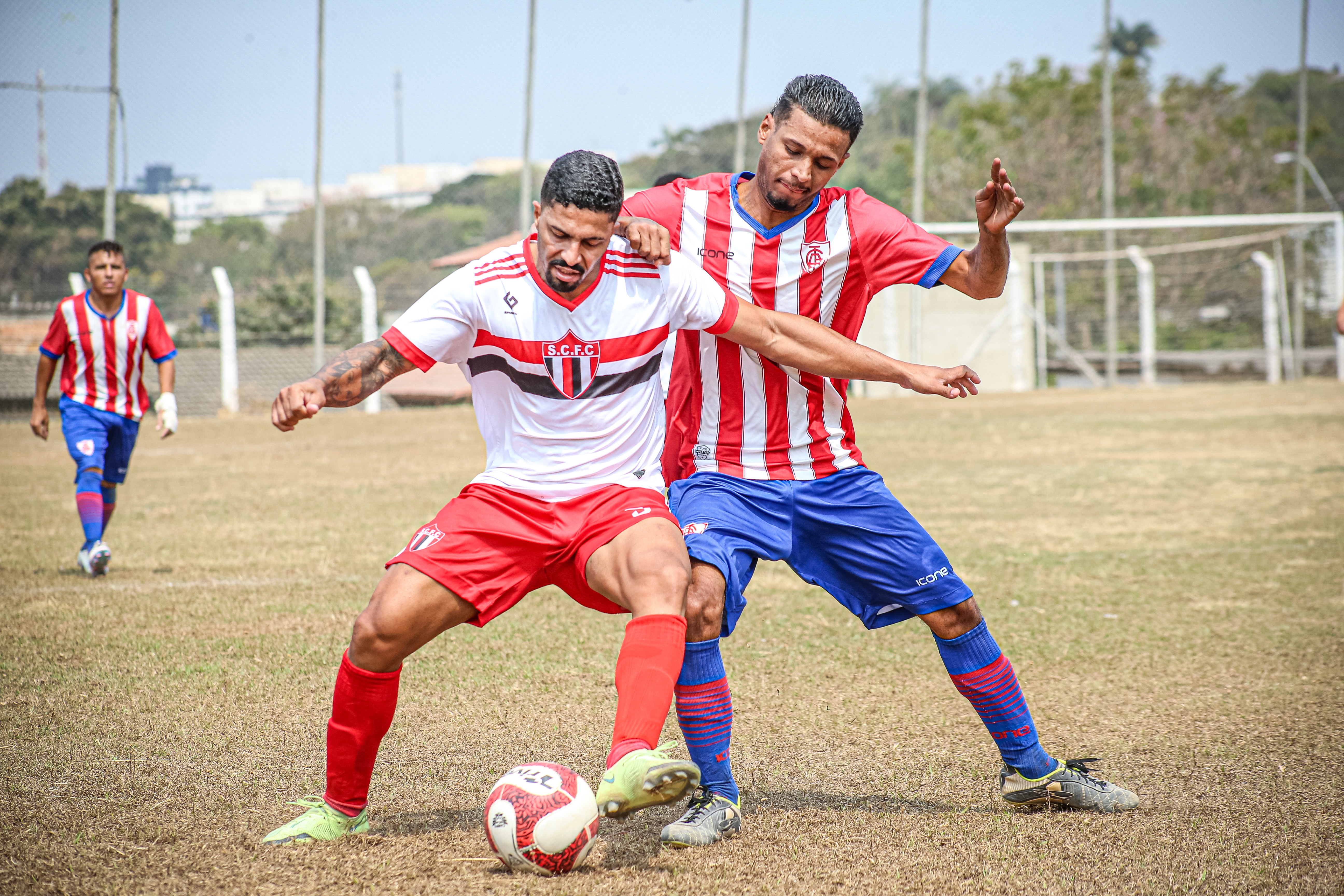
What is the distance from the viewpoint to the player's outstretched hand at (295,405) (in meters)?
3.29

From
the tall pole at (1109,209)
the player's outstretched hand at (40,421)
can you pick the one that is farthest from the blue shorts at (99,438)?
the tall pole at (1109,209)

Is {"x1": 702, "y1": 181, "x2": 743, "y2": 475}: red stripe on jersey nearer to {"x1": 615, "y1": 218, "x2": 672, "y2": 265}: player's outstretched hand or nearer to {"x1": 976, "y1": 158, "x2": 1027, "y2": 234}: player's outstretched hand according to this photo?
{"x1": 615, "y1": 218, "x2": 672, "y2": 265}: player's outstretched hand

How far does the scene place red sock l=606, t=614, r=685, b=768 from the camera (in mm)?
3244

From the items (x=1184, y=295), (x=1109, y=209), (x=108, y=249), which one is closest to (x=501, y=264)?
(x=108, y=249)

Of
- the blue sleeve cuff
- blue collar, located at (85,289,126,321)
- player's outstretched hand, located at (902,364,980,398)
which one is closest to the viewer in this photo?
player's outstretched hand, located at (902,364,980,398)

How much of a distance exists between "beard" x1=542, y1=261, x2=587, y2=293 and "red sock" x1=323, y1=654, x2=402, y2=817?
127cm

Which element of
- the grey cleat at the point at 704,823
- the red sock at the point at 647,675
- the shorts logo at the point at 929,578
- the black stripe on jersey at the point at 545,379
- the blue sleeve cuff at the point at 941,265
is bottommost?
the grey cleat at the point at 704,823

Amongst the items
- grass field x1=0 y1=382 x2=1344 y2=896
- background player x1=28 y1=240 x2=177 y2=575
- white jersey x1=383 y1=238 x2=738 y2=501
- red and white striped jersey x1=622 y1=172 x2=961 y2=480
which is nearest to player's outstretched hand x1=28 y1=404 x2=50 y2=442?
background player x1=28 y1=240 x2=177 y2=575

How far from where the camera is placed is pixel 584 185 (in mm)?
3502

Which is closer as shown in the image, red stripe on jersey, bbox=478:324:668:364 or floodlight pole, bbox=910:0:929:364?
red stripe on jersey, bbox=478:324:668:364

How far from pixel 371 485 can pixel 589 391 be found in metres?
9.05

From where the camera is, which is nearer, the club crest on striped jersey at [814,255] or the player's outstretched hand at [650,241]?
the player's outstretched hand at [650,241]

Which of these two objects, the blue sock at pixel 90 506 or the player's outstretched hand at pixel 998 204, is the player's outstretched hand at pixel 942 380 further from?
the blue sock at pixel 90 506

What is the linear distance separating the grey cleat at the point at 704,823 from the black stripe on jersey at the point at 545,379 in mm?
1262
